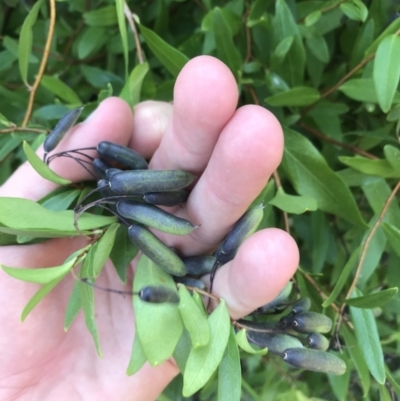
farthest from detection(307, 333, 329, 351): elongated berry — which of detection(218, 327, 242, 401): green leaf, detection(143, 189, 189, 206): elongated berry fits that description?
detection(143, 189, 189, 206): elongated berry

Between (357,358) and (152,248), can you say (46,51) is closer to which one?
(152,248)

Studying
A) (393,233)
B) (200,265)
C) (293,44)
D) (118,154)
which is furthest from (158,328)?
(293,44)

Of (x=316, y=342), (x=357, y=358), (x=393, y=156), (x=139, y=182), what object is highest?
(x=139, y=182)

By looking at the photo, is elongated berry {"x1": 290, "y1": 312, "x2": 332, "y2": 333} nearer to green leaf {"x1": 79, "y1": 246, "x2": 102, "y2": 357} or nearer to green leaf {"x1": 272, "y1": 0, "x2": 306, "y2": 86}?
green leaf {"x1": 79, "y1": 246, "x2": 102, "y2": 357}

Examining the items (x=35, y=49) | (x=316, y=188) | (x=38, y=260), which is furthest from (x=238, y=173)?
(x=35, y=49)

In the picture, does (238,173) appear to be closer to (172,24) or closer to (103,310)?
(103,310)

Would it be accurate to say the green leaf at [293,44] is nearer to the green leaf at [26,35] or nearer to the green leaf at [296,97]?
the green leaf at [296,97]
